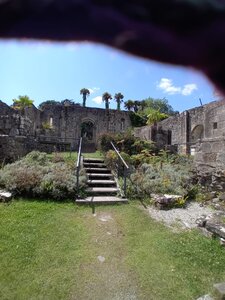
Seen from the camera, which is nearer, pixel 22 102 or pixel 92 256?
pixel 92 256

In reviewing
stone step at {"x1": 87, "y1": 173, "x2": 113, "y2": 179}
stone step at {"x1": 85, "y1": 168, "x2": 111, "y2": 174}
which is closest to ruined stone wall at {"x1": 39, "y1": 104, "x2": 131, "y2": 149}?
stone step at {"x1": 85, "y1": 168, "x2": 111, "y2": 174}

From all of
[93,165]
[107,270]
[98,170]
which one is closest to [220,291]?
[107,270]

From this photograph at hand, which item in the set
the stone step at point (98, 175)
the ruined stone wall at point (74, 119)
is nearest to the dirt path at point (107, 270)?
the stone step at point (98, 175)

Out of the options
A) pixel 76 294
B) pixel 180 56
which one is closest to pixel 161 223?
pixel 76 294

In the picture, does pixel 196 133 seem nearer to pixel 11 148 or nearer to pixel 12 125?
pixel 12 125

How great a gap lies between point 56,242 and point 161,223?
2566 millimetres

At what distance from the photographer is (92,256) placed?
4453mm

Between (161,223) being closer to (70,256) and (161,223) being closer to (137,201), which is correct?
(137,201)

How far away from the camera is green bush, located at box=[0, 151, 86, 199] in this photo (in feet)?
24.2

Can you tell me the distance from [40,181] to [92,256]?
376cm

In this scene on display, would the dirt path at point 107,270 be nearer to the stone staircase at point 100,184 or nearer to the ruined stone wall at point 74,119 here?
the stone staircase at point 100,184

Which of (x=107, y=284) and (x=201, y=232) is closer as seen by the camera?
(x=107, y=284)

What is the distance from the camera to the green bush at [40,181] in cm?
737

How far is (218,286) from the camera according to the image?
11.3 ft
